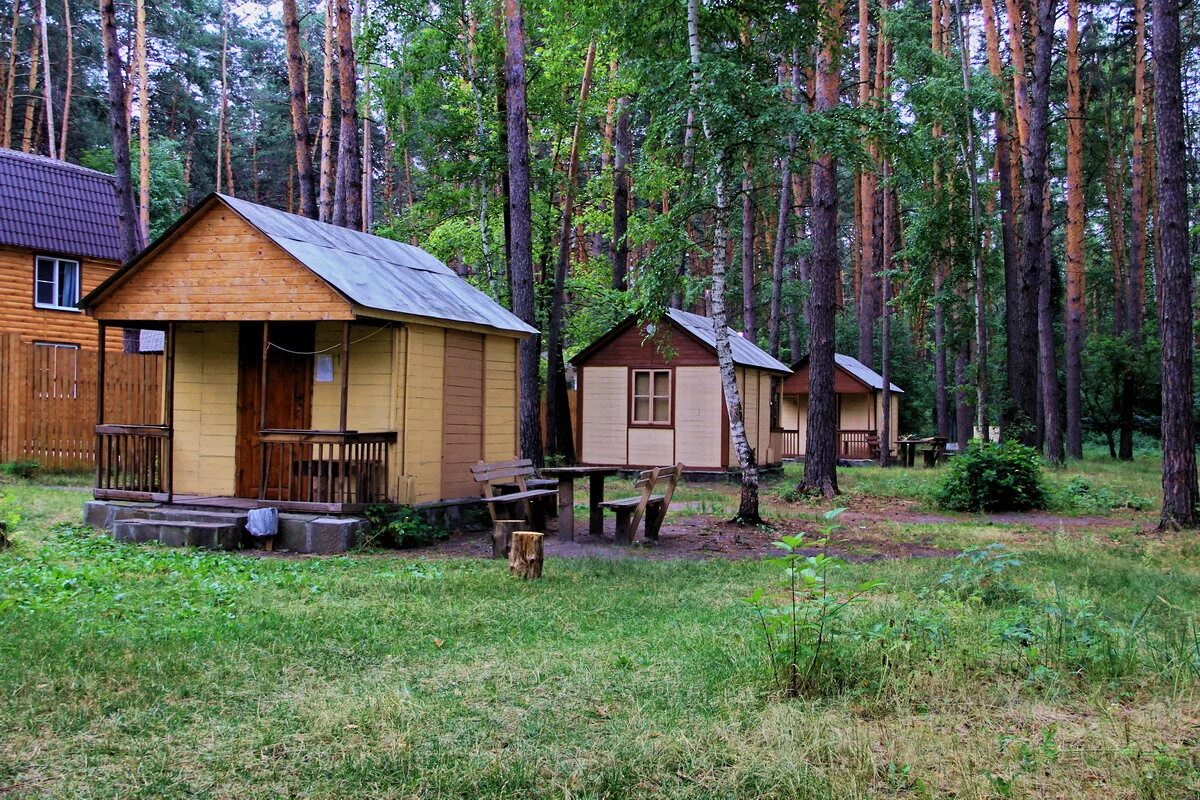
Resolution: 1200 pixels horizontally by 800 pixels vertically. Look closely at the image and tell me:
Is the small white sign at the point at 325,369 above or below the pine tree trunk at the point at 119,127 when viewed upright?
below

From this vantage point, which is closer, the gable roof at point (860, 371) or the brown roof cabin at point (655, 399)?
Answer: the brown roof cabin at point (655, 399)

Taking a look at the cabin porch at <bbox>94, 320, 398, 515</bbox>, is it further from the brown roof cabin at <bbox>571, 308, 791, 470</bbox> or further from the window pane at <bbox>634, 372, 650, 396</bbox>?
the window pane at <bbox>634, 372, 650, 396</bbox>

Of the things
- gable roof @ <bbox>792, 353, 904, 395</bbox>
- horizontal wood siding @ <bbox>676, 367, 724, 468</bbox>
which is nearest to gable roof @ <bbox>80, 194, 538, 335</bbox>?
horizontal wood siding @ <bbox>676, 367, 724, 468</bbox>

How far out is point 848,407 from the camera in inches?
1425

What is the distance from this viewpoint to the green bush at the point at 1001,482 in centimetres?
1642

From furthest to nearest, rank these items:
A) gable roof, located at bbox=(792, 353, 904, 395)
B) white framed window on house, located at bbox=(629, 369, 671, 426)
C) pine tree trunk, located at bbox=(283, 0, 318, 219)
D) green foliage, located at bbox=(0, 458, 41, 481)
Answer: gable roof, located at bbox=(792, 353, 904, 395) → white framed window on house, located at bbox=(629, 369, 671, 426) → pine tree trunk, located at bbox=(283, 0, 318, 219) → green foliage, located at bbox=(0, 458, 41, 481)

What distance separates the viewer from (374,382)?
1270cm

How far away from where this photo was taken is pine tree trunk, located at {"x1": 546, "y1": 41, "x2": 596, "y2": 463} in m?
22.0

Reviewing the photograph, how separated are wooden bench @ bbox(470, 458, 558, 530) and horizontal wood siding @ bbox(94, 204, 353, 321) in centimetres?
252

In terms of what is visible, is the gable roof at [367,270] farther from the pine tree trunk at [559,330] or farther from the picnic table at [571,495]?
the pine tree trunk at [559,330]

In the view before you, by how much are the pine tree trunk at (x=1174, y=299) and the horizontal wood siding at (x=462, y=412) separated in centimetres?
914

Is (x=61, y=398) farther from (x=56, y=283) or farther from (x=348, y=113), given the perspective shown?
(x=348, y=113)

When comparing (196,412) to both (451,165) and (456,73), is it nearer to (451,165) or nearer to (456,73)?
(451,165)

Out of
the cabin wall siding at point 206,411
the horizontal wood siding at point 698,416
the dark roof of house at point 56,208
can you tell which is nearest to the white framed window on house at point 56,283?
the dark roof of house at point 56,208
